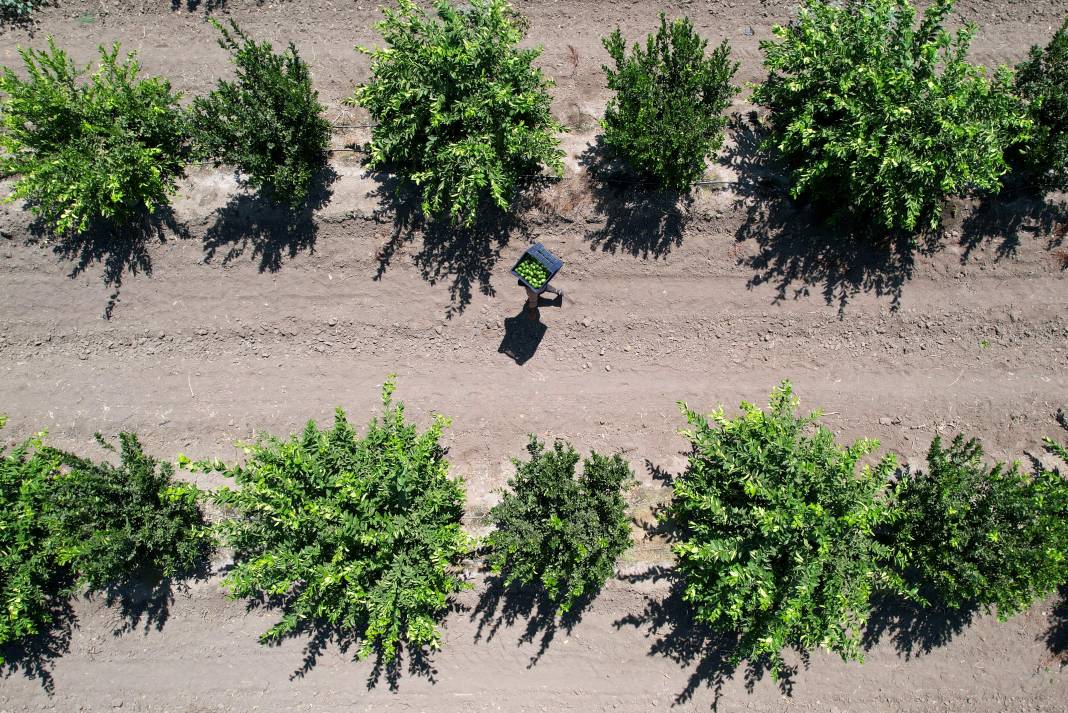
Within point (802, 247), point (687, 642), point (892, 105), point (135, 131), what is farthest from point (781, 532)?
point (135, 131)

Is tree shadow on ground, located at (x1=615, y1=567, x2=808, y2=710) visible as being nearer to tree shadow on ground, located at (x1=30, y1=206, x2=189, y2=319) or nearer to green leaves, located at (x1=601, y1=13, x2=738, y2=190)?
green leaves, located at (x1=601, y1=13, x2=738, y2=190)

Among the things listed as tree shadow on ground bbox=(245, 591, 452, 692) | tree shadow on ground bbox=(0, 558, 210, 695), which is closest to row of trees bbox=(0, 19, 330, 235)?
tree shadow on ground bbox=(0, 558, 210, 695)

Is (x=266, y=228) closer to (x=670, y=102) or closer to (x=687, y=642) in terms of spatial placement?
(x=670, y=102)

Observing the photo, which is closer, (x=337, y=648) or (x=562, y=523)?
(x=562, y=523)

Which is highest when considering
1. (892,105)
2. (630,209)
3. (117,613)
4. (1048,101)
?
(1048,101)

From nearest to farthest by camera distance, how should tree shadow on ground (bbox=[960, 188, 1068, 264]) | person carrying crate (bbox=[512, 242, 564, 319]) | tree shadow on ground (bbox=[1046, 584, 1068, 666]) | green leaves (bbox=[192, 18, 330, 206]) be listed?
1. person carrying crate (bbox=[512, 242, 564, 319])
2. green leaves (bbox=[192, 18, 330, 206])
3. tree shadow on ground (bbox=[1046, 584, 1068, 666])
4. tree shadow on ground (bbox=[960, 188, 1068, 264])

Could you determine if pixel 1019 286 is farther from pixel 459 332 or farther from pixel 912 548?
pixel 459 332
